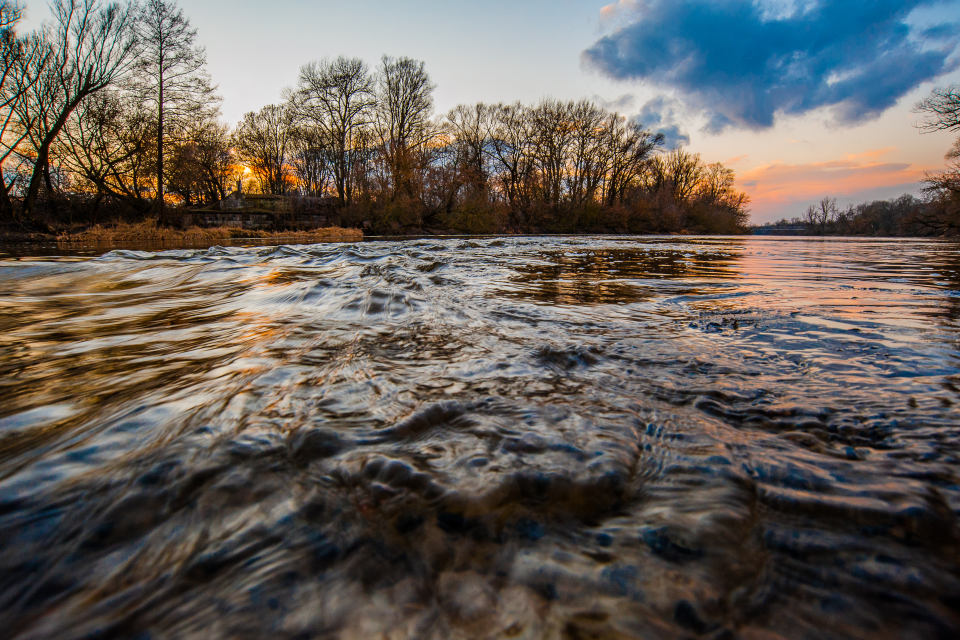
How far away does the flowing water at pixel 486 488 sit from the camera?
0.68m

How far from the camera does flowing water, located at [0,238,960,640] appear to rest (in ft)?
2.23

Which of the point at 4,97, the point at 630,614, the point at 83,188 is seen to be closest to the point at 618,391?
the point at 630,614

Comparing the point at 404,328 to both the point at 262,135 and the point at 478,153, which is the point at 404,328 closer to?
the point at 478,153

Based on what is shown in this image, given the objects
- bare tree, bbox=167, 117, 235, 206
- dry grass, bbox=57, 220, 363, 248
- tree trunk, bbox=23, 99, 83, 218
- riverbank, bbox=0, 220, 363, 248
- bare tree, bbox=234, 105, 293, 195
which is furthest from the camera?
bare tree, bbox=234, 105, 293, 195

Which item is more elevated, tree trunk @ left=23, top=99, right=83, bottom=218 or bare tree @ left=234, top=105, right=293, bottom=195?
bare tree @ left=234, top=105, right=293, bottom=195

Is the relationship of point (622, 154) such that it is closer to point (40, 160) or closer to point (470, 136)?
point (470, 136)

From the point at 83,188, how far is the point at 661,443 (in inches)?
1167

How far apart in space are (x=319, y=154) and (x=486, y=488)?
4397 cm

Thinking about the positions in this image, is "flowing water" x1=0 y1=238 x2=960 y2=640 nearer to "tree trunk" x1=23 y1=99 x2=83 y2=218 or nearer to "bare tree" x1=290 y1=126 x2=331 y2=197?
"tree trunk" x1=23 y1=99 x2=83 y2=218

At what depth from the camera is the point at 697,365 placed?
6.02ft

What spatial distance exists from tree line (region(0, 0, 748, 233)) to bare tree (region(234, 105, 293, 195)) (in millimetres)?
129

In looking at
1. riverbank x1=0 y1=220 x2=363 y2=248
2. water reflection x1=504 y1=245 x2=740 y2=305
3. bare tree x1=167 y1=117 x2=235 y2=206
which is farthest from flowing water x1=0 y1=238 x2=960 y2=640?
bare tree x1=167 y1=117 x2=235 y2=206

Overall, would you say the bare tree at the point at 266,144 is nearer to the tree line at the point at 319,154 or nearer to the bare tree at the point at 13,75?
the tree line at the point at 319,154

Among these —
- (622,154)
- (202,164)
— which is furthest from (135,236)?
(622,154)
